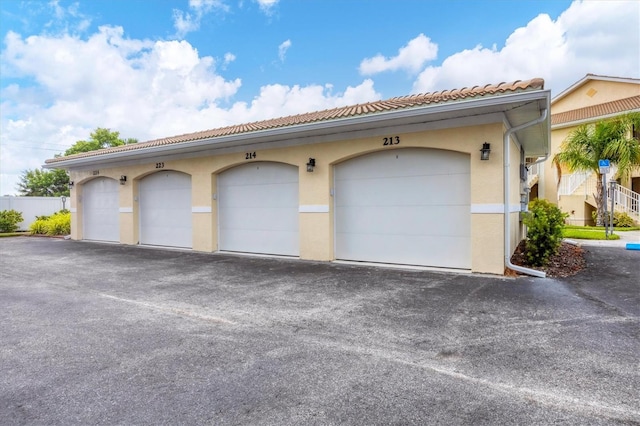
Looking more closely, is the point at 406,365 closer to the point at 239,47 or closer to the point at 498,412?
the point at 498,412

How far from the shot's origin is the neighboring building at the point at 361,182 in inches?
263

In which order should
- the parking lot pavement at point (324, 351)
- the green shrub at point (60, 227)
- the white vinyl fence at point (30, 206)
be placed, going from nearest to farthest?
the parking lot pavement at point (324, 351), the green shrub at point (60, 227), the white vinyl fence at point (30, 206)

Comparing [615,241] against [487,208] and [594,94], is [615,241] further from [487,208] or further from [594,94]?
[594,94]

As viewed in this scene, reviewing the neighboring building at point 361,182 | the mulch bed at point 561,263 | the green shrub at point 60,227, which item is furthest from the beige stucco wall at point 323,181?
the green shrub at point 60,227

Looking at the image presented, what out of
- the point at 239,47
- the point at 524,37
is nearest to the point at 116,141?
the point at 239,47

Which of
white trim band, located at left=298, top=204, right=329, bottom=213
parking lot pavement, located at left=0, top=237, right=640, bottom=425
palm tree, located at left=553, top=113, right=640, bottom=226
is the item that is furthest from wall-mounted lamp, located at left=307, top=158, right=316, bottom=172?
palm tree, located at left=553, top=113, right=640, bottom=226

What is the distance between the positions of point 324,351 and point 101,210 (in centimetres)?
1375

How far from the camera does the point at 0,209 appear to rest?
62.8 ft

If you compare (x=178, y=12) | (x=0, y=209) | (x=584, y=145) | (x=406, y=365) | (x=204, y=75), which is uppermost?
(x=178, y=12)

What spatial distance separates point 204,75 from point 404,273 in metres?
13.8

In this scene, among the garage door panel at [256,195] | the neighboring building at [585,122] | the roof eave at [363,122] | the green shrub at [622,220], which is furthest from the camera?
the neighboring building at [585,122]

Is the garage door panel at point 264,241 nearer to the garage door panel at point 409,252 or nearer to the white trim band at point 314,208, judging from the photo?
the white trim band at point 314,208

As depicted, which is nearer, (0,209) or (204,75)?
(204,75)

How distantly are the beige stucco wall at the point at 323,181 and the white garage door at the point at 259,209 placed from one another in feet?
1.00
